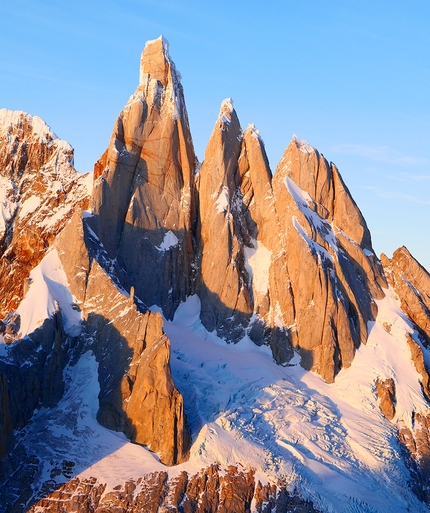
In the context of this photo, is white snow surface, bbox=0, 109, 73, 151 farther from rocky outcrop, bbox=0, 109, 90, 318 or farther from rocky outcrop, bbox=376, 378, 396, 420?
rocky outcrop, bbox=376, 378, 396, 420

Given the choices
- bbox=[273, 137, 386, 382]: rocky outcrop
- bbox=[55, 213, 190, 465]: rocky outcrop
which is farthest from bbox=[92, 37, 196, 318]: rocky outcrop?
bbox=[273, 137, 386, 382]: rocky outcrop

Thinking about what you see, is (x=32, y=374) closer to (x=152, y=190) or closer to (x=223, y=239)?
(x=223, y=239)

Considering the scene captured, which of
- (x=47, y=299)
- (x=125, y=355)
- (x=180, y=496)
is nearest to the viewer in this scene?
(x=180, y=496)

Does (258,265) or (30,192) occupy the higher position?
(30,192)

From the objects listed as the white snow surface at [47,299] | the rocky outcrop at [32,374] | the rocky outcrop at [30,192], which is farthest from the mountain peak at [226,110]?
the rocky outcrop at [32,374]

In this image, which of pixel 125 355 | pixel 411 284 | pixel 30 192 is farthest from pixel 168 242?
pixel 411 284

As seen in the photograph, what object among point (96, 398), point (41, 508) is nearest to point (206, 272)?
point (96, 398)
